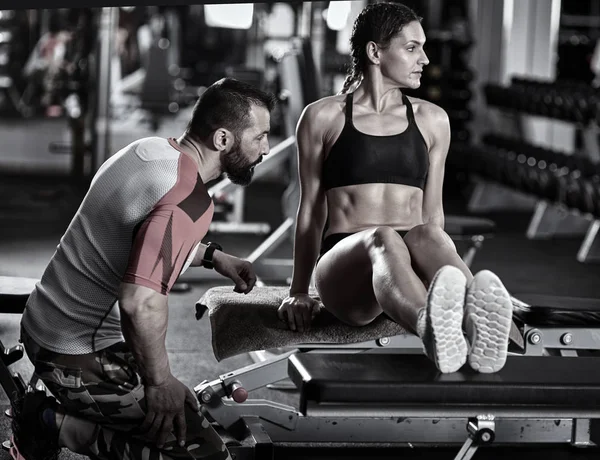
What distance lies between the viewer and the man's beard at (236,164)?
1.89 m

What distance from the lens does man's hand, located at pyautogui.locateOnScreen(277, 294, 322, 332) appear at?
234 cm

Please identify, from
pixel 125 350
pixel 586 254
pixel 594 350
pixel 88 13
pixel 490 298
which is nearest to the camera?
pixel 490 298

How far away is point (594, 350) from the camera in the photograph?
97.4 inches

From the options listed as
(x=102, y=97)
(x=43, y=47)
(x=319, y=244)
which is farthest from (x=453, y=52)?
(x=319, y=244)

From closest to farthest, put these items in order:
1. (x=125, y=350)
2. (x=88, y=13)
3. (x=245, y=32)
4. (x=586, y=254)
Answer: (x=125, y=350)
(x=586, y=254)
(x=88, y=13)
(x=245, y=32)

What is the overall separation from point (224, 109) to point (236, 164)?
0.38 feet

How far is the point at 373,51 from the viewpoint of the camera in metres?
2.48

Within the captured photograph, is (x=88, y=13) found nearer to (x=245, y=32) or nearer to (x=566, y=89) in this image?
(x=245, y=32)

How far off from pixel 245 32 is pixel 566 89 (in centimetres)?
438

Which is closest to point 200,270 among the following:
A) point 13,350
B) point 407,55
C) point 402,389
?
point 13,350

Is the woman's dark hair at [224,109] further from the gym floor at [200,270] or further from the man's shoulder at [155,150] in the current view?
the gym floor at [200,270]

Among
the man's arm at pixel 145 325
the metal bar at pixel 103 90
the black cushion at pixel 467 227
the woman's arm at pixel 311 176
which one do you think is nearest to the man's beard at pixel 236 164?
the man's arm at pixel 145 325

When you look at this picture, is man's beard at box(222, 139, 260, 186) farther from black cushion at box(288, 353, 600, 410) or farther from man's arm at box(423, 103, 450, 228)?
man's arm at box(423, 103, 450, 228)

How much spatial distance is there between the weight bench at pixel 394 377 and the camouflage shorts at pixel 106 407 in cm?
27
